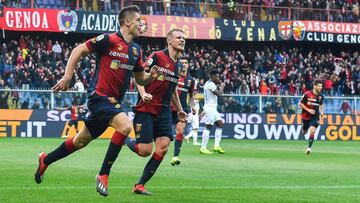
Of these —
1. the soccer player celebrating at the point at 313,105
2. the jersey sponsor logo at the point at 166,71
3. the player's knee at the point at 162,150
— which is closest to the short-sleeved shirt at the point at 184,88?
the soccer player celebrating at the point at 313,105

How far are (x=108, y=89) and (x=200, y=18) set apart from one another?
36136mm

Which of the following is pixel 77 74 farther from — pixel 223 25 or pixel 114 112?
pixel 114 112

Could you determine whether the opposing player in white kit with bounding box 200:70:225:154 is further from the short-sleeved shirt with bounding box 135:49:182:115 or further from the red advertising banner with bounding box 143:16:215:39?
the red advertising banner with bounding box 143:16:215:39

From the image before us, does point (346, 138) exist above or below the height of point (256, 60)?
below

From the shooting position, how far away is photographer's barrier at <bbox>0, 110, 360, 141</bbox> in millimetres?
34906

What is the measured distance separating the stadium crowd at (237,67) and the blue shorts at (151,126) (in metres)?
24.3

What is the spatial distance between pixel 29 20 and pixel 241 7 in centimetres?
1280

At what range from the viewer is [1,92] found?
3459cm

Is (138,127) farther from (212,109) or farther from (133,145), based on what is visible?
(212,109)

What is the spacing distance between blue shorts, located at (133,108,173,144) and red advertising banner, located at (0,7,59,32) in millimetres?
30228

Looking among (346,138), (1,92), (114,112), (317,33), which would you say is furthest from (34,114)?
(114,112)

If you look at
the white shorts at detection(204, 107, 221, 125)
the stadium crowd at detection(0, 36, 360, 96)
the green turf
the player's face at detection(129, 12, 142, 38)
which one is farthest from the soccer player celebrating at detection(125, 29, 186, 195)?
the stadium crowd at detection(0, 36, 360, 96)

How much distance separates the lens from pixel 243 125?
125ft

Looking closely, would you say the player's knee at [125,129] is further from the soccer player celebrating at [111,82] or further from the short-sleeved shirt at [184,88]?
the short-sleeved shirt at [184,88]
